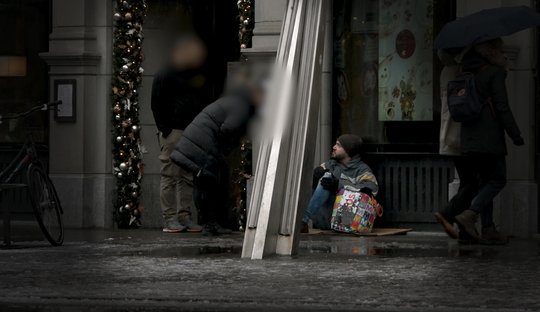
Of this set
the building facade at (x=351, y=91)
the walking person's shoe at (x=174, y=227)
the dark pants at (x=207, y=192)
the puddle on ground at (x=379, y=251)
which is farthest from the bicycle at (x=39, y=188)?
the building facade at (x=351, y=91)

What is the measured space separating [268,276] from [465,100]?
4536 mm

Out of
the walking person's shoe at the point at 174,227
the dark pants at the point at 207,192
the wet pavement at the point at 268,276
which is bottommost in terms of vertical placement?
the wet pavement at the point at 268,276

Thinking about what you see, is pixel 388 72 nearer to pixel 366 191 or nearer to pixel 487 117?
pixel 366 191

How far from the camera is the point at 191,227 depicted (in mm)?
16891

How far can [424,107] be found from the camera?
17.0 metres

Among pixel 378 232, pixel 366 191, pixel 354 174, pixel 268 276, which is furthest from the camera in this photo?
pixel 354 174

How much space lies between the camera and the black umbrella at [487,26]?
47.5 ft

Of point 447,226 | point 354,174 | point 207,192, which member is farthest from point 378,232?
point 207,192

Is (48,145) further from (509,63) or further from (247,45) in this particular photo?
(509,63)

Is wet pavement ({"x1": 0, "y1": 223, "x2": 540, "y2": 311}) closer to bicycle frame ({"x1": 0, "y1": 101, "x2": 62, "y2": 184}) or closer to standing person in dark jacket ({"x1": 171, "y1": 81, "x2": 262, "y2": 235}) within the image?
bicycle frame ({"x1": 0, "y1": 101, "x2": 62, "y2": 184})

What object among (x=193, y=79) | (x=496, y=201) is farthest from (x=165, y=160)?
(x=496, y=201)

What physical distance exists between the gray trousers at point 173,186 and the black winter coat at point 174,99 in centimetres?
13

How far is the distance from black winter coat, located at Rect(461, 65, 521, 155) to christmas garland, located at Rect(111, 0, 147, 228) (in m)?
4.92

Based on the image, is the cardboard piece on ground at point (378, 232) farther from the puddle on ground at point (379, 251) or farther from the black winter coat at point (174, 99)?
the black winter coat at point (174, 99)
